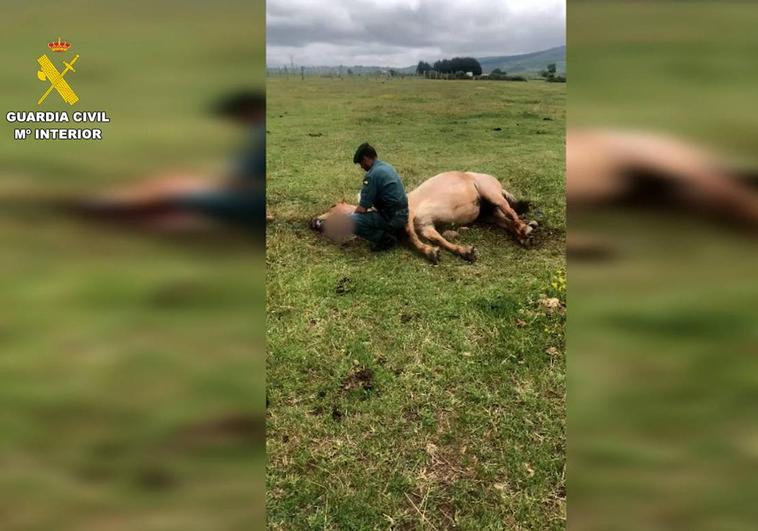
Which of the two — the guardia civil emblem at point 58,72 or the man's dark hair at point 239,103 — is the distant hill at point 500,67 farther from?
the guardia civil emblem at point 58,72

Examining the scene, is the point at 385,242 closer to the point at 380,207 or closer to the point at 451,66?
the point at 380,207

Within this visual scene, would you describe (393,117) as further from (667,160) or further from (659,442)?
(659,442)

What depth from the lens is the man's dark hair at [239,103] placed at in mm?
2908

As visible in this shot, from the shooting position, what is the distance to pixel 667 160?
3014 millimetres

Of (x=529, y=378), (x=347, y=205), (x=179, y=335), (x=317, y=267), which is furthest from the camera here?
(x=347, y=205)

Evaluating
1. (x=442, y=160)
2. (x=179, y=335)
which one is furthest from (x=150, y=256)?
(x=442, y=160)

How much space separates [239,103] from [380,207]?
9.61 feet

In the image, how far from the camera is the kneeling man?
5484mm

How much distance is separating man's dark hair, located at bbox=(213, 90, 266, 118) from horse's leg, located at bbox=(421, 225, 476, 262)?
3.14 meters

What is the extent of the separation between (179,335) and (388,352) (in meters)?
1.82

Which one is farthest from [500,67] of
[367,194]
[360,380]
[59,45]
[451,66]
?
[59,45]

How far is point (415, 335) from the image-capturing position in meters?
4.48

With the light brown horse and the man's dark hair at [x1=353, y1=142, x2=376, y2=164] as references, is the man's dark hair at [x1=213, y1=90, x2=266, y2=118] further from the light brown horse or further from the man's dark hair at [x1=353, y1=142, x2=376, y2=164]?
the light brown horse

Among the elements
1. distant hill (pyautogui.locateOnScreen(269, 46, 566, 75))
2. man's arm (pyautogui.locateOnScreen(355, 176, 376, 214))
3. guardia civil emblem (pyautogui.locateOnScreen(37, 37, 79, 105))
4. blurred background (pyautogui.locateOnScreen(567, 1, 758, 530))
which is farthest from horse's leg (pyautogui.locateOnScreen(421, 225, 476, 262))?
guardia civil emblem (pyautogui.locateOnScreen(37, 37, 79, 105))
